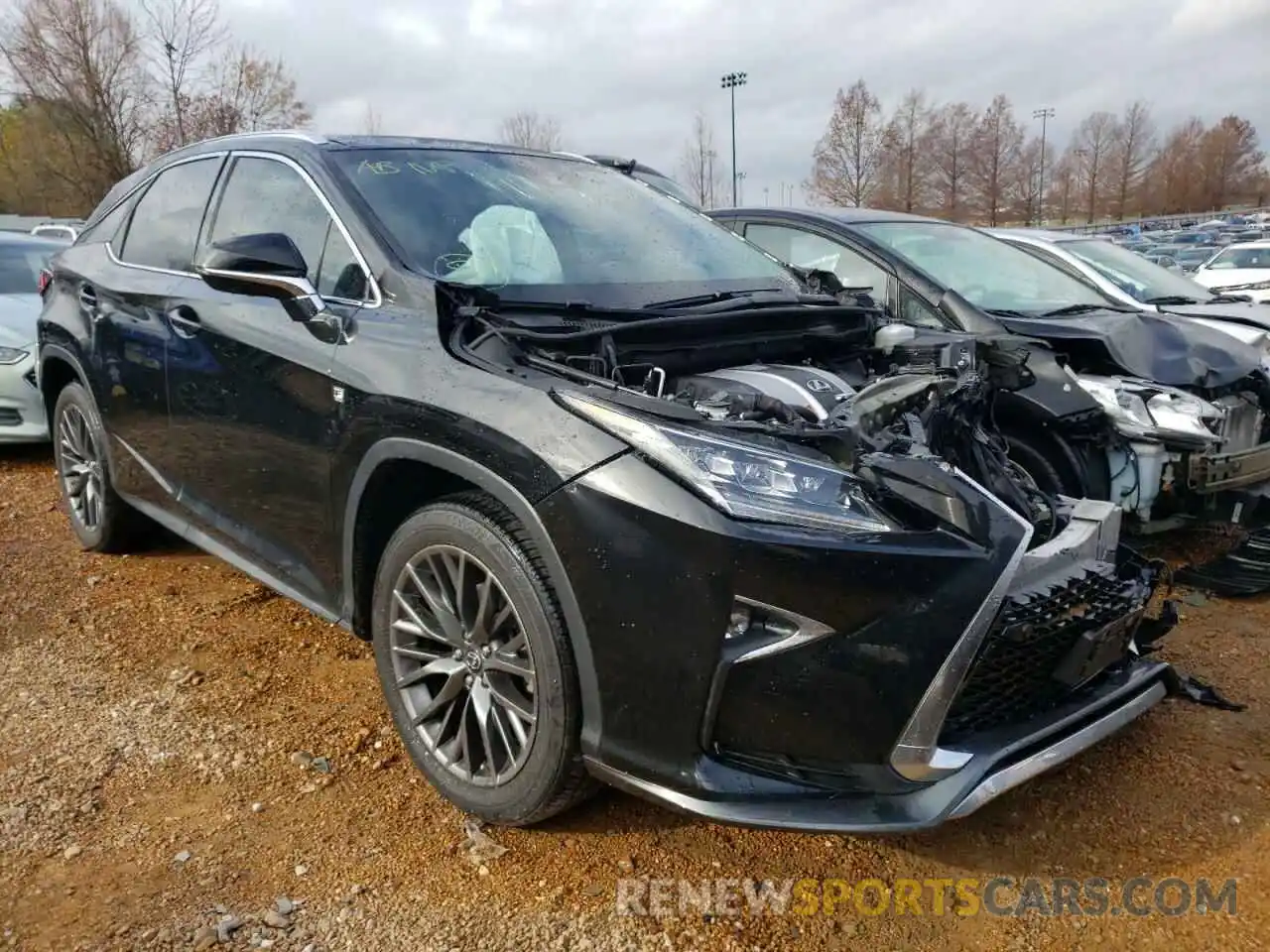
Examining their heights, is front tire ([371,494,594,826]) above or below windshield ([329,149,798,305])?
below

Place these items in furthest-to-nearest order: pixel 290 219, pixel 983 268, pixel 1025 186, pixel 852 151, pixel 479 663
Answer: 1. pixel 1025 186
2. pixel 852 151
3. pixel 983 268
4. pixel 290 219
5. pixel 479 663

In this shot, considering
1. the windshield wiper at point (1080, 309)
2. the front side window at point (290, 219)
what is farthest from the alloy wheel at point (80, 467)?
the windshield wiper at point (1080, 309)

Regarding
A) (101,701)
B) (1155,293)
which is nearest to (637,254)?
(101,701)

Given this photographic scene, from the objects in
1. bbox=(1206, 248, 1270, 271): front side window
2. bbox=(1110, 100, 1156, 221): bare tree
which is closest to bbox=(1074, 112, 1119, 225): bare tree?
bbox=(1110, 100, 1156, 221): bare tree

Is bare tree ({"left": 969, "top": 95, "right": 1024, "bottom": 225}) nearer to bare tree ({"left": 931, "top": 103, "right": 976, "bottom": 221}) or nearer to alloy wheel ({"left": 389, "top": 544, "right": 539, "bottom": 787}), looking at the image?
bare tree ({"left": 931, "top": 103, "right": 976, "bottom": 221})

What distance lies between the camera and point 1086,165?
63969mm

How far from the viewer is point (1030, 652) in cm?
233

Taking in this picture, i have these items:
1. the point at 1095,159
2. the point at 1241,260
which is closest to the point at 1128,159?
the point at 1095,159

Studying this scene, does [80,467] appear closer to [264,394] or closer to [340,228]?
[264,394]

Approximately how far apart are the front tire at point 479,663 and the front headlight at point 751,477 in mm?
435

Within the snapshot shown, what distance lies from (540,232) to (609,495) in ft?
4.81

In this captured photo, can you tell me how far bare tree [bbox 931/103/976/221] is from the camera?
4719 cm

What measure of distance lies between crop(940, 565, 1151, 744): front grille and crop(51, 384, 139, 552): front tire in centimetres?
387

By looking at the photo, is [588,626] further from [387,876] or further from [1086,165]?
[1086,165]
